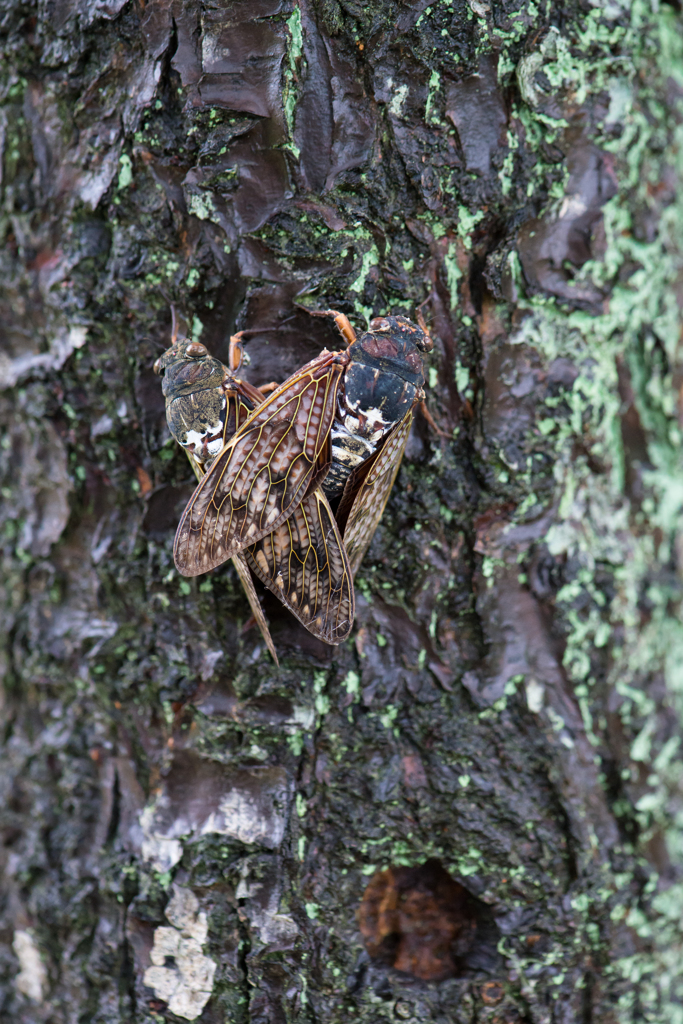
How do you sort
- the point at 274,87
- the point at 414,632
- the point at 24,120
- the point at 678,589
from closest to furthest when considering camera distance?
the point at 274,87
the point at 414,632
the point at 24,120
the point at 678,589

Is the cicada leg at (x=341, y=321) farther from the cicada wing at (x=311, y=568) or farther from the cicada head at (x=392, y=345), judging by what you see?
the cicada wing at (x=311, y=568)

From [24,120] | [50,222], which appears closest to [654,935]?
[50,222]

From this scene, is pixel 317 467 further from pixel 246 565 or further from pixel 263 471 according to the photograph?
pixel 246 565

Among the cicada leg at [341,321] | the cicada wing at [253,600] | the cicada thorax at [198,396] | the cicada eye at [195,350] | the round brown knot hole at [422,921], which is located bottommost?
the round brown knot hole at [422,921]

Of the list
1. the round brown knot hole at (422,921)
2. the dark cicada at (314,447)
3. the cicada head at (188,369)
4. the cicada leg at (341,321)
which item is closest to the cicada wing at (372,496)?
the dark cicada at (314,447)

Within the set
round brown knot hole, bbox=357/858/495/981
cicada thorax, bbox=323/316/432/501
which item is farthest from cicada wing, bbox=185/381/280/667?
round brown knot hole, bbox=357/858/495/981

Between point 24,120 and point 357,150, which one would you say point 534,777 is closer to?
point 357,150

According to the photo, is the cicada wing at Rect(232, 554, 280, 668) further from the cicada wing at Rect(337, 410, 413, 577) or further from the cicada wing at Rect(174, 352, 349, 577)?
the cicada wing at Rect(337, 410, 413, 577)
